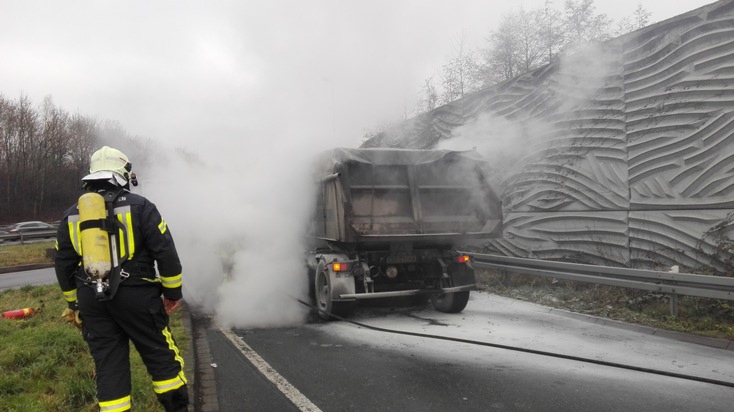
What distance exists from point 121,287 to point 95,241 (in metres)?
0.31

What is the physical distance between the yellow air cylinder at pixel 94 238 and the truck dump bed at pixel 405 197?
12.2ft

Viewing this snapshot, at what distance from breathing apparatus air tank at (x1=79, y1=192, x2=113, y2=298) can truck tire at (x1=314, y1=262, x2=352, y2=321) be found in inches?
157

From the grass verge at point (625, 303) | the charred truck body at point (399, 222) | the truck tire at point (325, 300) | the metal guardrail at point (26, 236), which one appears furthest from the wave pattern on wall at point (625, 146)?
the metal guardrail at point (26, 236)

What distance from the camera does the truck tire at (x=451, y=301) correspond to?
7238mm

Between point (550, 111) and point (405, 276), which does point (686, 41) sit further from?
point (405, 276)

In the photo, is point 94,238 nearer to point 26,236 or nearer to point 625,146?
point 625,146

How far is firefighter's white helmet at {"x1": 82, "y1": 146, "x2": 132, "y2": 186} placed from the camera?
10.0 ft

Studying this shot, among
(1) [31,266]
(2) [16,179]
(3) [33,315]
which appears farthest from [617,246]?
(2) [16,179]

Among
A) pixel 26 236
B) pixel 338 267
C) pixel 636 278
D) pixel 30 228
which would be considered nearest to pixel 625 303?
pixel 636 278

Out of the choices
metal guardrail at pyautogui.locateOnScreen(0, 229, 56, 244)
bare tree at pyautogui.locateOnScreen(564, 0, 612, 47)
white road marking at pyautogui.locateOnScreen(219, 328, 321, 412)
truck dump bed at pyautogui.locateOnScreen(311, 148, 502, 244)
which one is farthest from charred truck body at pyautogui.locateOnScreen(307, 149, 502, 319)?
metal guardrail at pyautogui.locateOnScreen(0, 229, 56, 244)

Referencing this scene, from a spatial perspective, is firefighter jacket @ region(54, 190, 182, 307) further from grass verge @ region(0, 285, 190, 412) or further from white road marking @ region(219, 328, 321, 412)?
white road marking @ region(219, 328, 321, 412)

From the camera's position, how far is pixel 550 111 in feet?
30.6

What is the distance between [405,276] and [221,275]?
3.86m

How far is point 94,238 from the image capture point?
287 centimetres
